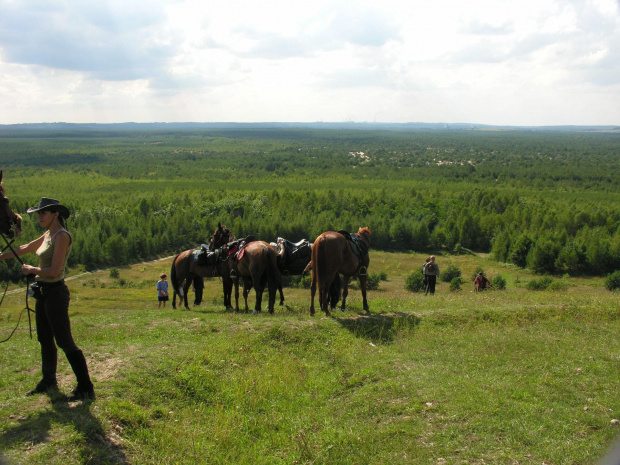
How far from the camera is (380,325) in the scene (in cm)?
1113

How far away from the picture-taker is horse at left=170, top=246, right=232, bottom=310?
16323mm

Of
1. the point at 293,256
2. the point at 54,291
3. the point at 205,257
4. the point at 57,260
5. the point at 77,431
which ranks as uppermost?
the point at 57,260

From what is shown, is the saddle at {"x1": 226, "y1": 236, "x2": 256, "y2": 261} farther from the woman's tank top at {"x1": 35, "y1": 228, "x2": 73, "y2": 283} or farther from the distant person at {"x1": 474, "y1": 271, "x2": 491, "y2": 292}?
the distant person at {"x1": 474, "y1": 271, "x2": 491, "y2": 292}

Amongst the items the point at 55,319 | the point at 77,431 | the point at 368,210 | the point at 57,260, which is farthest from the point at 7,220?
the point at 368,210

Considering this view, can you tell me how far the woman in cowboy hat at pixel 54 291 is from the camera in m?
6.21

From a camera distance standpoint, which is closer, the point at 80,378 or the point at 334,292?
the point at 80,378

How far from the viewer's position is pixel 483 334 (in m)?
10.2

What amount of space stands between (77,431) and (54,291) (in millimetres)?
1821

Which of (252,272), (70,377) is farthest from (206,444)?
(252,272)

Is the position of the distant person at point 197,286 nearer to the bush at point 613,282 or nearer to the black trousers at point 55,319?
the black trousers at point 55,319

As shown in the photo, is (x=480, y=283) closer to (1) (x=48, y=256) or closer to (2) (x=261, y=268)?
(2) (x=261, y=268)

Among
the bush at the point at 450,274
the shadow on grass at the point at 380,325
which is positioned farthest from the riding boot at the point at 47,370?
the bush at the point at 450,274

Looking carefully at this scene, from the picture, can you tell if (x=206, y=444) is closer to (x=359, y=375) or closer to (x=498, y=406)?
(x=359, y=375)

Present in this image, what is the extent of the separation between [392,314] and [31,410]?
27.3 ft
